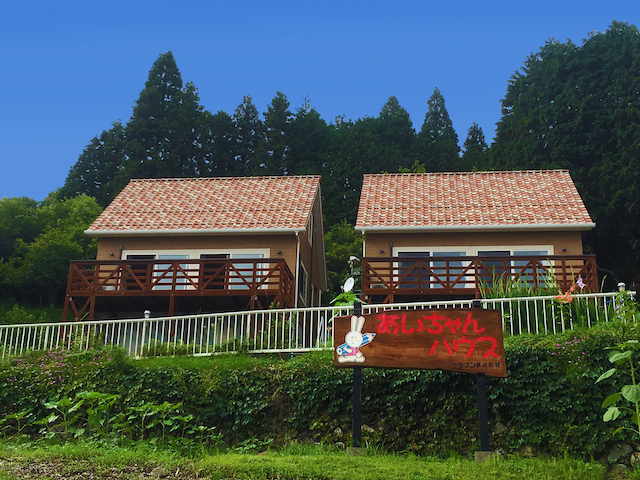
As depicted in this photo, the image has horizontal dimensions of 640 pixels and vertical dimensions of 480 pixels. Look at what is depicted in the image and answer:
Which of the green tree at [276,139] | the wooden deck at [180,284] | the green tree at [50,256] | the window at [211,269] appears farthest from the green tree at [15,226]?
the wooden deck at [180,284]

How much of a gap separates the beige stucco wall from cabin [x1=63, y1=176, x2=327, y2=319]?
2.52 meters

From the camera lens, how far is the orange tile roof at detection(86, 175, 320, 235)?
23531 millimetres

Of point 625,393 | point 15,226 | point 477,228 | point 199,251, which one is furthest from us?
point 15,226

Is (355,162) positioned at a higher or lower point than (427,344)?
higher

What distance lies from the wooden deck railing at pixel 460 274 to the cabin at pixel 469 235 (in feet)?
0.10

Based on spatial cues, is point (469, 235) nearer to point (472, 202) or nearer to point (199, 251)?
point (472, 202)

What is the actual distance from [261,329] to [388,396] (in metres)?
4.04

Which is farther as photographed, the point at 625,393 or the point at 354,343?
the point at 354,343

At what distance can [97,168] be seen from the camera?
4975cm

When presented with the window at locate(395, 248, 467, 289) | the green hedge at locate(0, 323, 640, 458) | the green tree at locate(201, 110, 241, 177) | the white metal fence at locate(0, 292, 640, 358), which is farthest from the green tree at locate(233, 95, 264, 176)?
the green hedge at locate(0, 323, 640, 458)

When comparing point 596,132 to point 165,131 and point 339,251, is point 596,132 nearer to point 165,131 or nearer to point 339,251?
point 339,251

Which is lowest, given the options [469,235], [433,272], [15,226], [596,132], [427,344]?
[427,344]

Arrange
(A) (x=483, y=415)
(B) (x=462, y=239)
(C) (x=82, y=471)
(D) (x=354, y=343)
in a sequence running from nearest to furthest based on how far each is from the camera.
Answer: (C) (x=82, y=471)
(A) (x=483, y=415)
(D) (x=354, y=343)
(B) (x=462, y=239)

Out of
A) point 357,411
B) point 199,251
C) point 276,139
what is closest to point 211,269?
point 199,251
